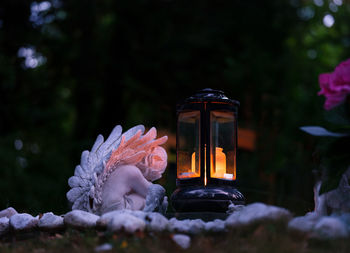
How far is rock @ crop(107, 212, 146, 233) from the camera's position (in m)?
3.41

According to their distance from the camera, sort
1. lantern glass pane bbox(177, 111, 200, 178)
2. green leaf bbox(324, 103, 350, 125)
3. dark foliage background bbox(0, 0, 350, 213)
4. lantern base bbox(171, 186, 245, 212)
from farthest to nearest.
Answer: dark foliage background bbox(0, 0, 350, 213) → lantern glass pane bbox(177, 111, 200, 178) → lantern base bbox(171, 186, 245, 212) → green leaf bbox(324, 103, 350, 125)

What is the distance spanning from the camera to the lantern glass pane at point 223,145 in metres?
4.79

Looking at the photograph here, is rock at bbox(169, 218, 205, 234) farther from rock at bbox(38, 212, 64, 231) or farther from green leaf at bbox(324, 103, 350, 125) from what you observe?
green leaf at bbox(324, 103, 350, 125)

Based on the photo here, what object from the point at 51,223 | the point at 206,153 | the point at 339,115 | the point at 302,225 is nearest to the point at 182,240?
the point at 302,225

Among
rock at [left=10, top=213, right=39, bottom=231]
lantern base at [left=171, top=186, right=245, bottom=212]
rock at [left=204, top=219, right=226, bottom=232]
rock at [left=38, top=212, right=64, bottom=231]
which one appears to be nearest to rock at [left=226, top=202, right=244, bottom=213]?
lantern base at [left=171, top=186, right=245, bottom=212]

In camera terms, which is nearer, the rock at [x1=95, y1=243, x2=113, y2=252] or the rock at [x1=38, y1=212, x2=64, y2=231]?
the rock at [x1=95, y1=243, x2=113, y2=252]

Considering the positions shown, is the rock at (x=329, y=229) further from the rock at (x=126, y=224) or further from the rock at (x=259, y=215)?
the rock at (x=126, y=224)

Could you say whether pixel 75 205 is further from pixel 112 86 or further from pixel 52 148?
pixel 52 148

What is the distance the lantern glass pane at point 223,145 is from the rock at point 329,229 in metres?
1.69

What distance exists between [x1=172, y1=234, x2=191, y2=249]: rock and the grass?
0.03 metres

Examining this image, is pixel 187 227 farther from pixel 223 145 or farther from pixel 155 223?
pixel 223 145

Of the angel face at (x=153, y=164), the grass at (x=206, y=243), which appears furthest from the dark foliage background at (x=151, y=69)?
the grass at (x=206, y=243)

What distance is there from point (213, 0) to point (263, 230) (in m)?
10.8

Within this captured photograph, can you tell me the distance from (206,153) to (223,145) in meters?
0.26
